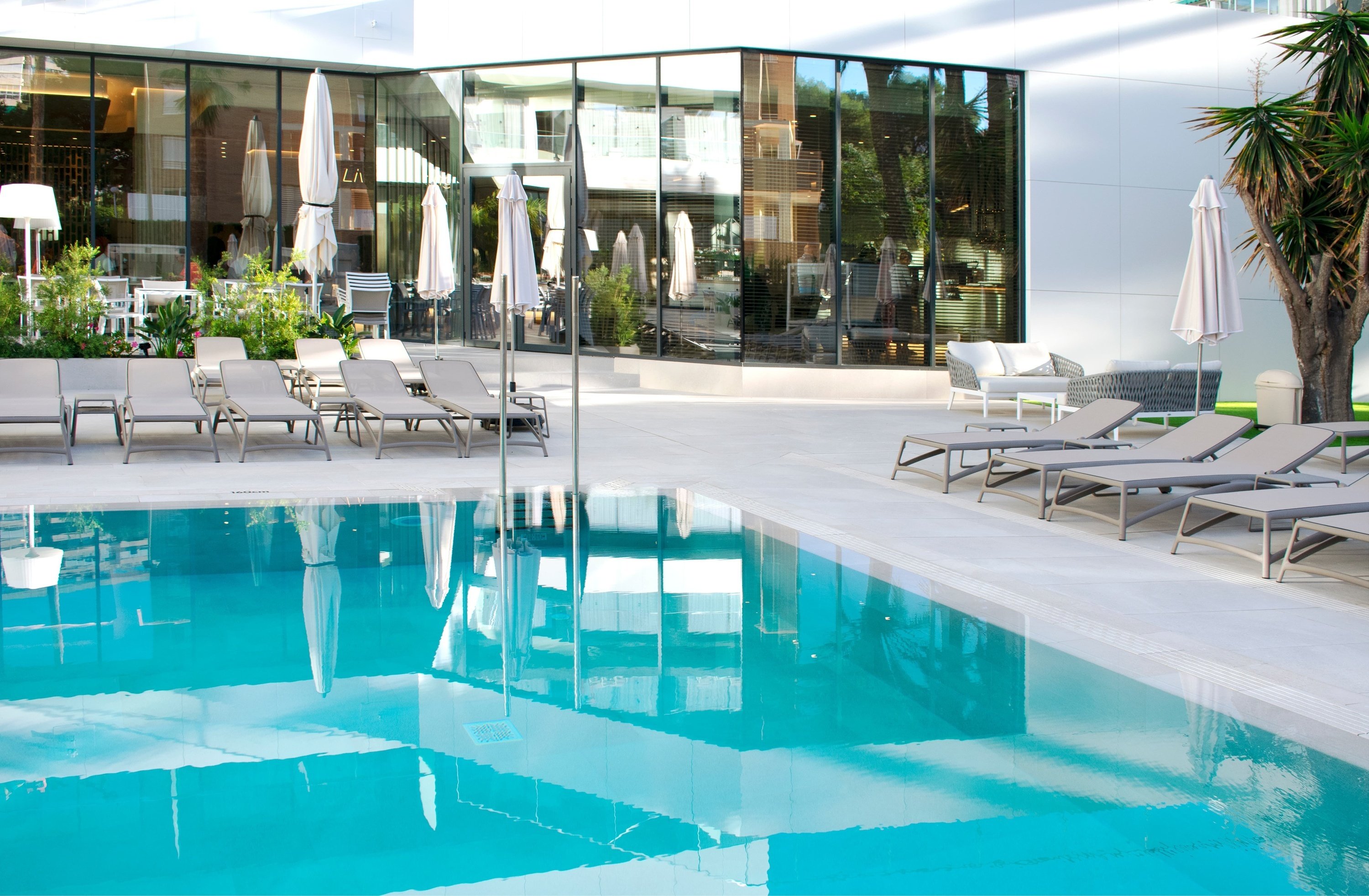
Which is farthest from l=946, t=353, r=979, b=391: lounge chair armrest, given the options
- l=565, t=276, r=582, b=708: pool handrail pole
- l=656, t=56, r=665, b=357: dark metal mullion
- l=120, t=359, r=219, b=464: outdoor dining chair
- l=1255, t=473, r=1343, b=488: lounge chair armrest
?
l=120, t=359, r=219, b=464: outdoor dining chair

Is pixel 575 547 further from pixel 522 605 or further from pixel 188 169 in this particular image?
pixel 188 169

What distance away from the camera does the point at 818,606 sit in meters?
5.45

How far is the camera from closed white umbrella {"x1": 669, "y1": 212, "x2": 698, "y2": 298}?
631 inches

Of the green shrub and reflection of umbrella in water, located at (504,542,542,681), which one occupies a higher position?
the green shrub

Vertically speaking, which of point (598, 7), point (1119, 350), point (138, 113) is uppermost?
point (598, 7)

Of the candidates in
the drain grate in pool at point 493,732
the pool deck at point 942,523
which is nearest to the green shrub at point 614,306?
the pool deck at point 942,523

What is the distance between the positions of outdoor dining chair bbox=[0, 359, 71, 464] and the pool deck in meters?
0.26

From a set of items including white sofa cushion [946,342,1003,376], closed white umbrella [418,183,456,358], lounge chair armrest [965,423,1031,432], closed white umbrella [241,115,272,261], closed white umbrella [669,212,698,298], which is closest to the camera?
lounge chair armrest [965,423,1031,432]

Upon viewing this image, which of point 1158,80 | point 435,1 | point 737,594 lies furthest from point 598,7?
point 737,594

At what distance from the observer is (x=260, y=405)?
9594 mm

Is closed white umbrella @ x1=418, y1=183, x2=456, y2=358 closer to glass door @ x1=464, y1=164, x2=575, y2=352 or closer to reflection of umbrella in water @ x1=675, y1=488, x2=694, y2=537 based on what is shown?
→ glass door @ x1=464, y1=164, x2=575, y2=352

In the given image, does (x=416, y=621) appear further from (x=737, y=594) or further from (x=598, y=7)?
(x=598, y=7)

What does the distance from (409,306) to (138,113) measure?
181 inches

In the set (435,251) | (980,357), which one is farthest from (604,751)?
(980,357)
